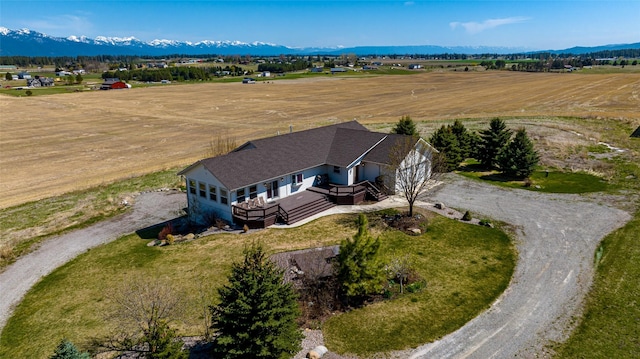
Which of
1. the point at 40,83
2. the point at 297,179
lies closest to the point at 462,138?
the point at 297,179

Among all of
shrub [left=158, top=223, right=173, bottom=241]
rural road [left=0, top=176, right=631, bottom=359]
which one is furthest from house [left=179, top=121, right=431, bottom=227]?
rural road [left=0, top=176, right=631, bottom=359]

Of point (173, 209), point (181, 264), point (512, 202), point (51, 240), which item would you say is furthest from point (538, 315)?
point (51, 240)

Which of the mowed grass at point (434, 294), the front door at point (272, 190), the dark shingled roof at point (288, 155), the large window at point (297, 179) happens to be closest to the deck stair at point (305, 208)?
the front door at point (272, 190)

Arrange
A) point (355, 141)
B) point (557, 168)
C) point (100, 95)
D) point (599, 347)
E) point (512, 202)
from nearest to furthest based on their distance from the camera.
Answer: point (599, 347)
point (512, 202)
point (355, 141)
point (557, 168)
point (100, 95)

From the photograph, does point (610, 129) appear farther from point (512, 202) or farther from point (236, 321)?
point (236, 321)

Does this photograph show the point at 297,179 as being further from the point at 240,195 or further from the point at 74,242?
the point at 74,242
